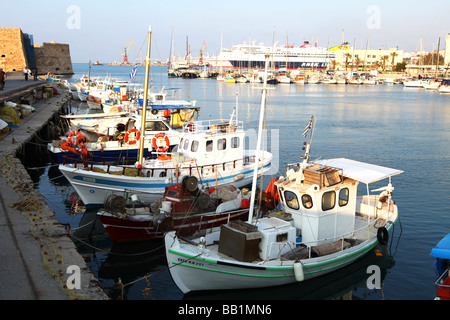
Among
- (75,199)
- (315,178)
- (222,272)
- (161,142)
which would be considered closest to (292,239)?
(315,178)

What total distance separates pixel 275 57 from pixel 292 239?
177 metres

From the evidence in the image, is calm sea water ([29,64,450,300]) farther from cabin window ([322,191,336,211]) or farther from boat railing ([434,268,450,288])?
cabin window ([322,191,336,211])

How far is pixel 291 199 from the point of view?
14094 millimetres

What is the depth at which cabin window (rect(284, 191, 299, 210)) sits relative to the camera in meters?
14.0

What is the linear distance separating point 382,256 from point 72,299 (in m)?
10.9

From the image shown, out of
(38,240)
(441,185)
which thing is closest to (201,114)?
(441,185)

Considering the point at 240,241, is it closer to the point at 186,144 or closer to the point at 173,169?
the point at 173,169

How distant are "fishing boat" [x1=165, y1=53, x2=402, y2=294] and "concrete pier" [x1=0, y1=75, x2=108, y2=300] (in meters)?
2.50

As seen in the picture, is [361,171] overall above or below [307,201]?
above

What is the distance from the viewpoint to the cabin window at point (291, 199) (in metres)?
14.0

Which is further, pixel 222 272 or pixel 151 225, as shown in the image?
pixel 151 225

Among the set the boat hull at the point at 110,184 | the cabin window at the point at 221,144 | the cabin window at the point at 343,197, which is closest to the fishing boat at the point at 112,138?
the cabin window at the point at 221,144

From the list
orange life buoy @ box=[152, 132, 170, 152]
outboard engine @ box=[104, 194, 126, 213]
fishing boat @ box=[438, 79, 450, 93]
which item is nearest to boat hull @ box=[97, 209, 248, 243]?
outboard engine @ box=[104, 194, 126, 213]

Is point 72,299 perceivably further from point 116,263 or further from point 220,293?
point 116,263
